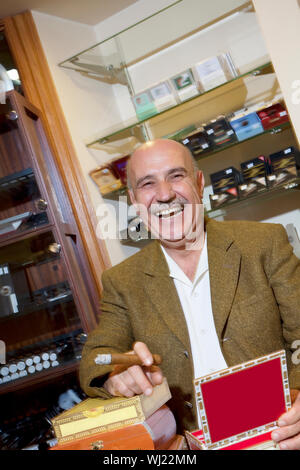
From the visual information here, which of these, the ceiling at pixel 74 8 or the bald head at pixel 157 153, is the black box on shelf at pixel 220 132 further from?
the ceiling at pixel 74 8

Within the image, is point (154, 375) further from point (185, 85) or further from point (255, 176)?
point (185, 85)

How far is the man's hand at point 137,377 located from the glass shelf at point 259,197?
4.72 ft

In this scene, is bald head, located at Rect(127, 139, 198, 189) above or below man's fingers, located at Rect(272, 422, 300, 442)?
above

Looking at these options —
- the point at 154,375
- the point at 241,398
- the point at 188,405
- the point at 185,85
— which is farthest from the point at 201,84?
the point at 241,398

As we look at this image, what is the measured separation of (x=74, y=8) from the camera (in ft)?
8.45

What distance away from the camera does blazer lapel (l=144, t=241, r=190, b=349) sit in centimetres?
142

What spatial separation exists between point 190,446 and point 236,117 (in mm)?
1846

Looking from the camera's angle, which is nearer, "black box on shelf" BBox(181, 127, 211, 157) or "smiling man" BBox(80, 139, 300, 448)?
"smiling man" BBox(80, 139, 300, 448)

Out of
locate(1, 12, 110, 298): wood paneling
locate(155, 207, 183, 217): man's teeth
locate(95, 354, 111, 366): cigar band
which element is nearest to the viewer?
locate(95, 354, 111, 366): cigar band

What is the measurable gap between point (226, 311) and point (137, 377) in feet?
1.86

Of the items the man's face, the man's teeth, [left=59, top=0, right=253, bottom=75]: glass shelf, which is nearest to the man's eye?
the man's face

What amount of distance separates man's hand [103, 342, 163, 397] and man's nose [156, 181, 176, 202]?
28.9 inches

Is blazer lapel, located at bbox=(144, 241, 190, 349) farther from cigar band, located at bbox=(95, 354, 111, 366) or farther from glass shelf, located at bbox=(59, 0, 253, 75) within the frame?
glass shelf, located at bbox=(59, 0, 253, 75)

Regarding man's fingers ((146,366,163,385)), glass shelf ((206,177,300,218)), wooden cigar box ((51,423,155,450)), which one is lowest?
wooden cigar box ((51,423,155,450))
